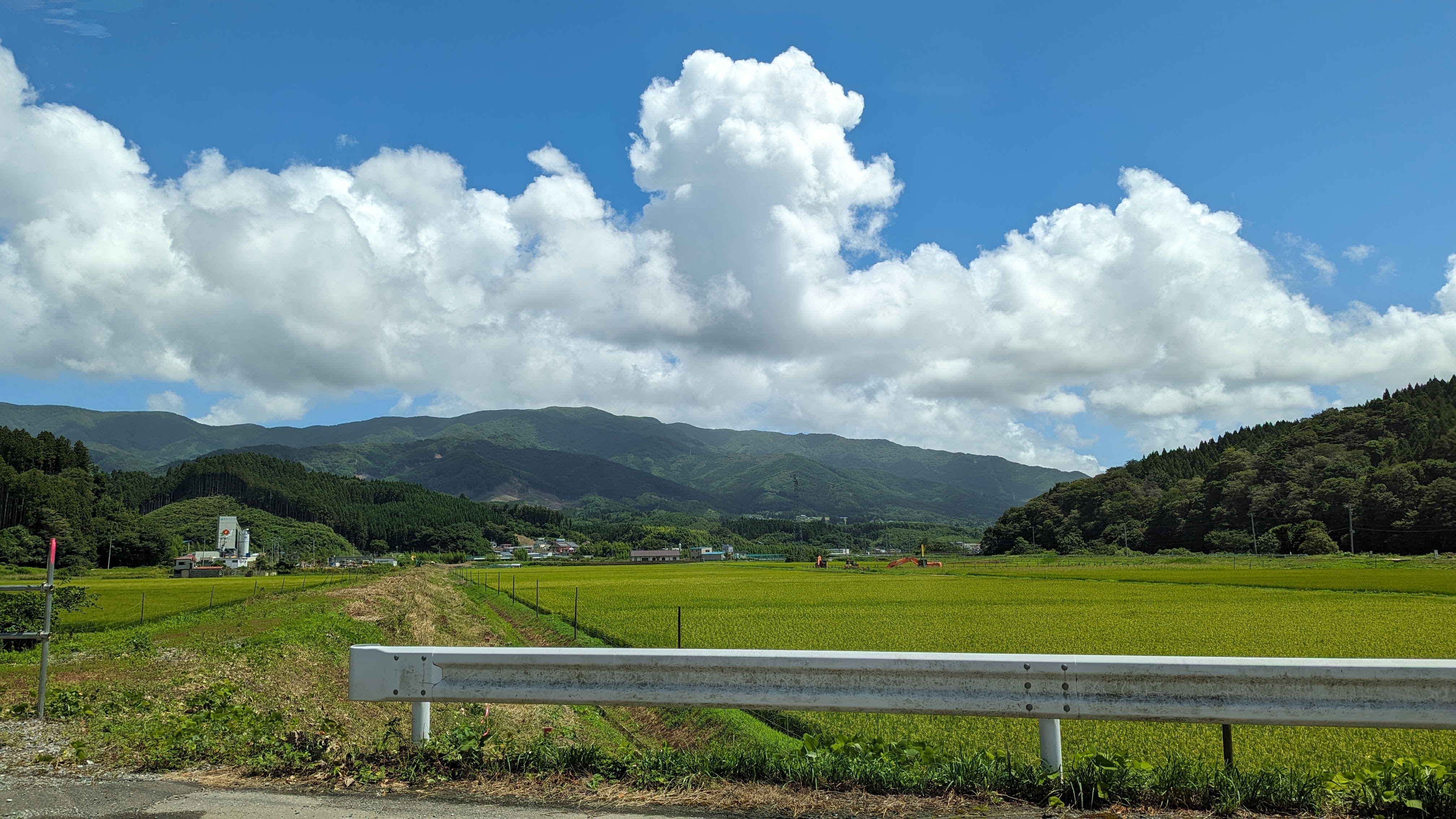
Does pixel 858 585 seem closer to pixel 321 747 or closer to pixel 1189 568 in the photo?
pixel 1189 568

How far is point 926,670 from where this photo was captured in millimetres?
5578

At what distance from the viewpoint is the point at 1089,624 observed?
2706 centimetres

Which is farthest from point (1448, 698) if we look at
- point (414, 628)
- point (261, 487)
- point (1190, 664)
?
point (261, 487)

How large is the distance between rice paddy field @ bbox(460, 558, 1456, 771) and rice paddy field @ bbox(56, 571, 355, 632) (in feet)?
47.4

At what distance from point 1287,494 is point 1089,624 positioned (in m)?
107

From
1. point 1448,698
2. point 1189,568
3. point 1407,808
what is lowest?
point 1189,568

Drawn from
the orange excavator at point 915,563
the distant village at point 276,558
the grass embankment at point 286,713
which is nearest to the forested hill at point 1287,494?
the orange excavator at point 915,563

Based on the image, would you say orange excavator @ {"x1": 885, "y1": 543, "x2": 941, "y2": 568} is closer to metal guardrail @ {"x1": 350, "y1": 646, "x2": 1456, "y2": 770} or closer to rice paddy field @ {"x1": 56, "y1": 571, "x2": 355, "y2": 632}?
rice paddy field @ {"x1": 56, "y1": 571, "x2": 355, "y2": 632}

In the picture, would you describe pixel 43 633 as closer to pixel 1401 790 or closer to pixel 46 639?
pixel 46 639

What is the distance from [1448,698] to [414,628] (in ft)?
78.5

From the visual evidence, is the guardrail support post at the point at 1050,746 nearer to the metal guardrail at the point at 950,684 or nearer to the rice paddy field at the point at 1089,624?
the metal guardrail at the point at 950,684

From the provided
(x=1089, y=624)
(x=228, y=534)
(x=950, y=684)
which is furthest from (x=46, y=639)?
(x=228, y=534)

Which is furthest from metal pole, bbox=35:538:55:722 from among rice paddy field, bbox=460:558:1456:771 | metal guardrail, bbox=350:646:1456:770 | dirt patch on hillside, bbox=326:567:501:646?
dirt patch on hillside, bbox=326:567:501:646

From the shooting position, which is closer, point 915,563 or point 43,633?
point 43,633
